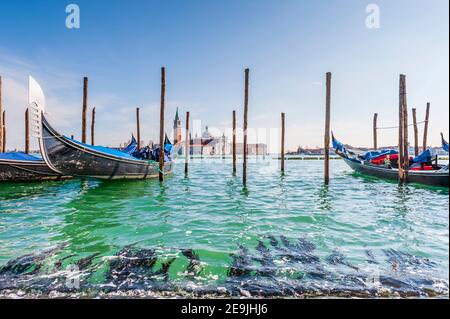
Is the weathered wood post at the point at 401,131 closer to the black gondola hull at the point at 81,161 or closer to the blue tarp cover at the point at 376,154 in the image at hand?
the blue tarp cover at the point at 376,154

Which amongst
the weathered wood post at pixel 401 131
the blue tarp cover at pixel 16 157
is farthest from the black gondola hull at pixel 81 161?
the weathered wood post at pixel 401 131

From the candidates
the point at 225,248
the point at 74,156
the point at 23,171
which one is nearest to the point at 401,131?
the point at 225,248

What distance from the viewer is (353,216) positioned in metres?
5.91

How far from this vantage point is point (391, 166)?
14.0 meters

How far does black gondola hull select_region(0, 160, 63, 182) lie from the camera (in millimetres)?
10914

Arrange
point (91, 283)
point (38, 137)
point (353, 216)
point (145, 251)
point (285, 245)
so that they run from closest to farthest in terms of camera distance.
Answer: point (91, 283) → point (145, 251) → point (285, 245) → point (353, 216) → point (38, 137)

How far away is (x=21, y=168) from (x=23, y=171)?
0.53ft

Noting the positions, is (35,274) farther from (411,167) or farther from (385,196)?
(411,167)

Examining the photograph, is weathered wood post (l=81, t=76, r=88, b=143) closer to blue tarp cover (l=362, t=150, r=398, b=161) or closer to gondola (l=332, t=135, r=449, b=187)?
gondola (l=332, t=135, r=449, b=187)

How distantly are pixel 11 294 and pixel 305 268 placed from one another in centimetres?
320

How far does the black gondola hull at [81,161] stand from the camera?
26.8 feet

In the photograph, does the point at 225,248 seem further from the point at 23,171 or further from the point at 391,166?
the point at 391,166
